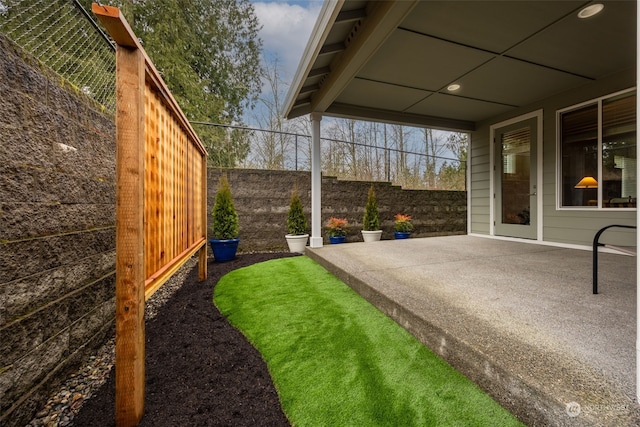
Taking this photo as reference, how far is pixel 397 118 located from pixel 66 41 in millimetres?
4339

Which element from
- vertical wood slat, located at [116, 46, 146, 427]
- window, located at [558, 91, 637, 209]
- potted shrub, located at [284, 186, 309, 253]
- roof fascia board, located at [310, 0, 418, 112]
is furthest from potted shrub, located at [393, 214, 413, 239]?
vertical wood slat, located at [116, 46, 146, 427]

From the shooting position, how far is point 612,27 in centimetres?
252

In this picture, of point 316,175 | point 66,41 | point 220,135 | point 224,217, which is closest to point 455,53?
point 316,175

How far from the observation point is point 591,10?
7.51ft

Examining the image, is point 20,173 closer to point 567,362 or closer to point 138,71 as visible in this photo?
point 138,71

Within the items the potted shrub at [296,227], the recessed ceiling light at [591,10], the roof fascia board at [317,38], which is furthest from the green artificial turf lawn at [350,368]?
the recessed ceiling light at [591,10]

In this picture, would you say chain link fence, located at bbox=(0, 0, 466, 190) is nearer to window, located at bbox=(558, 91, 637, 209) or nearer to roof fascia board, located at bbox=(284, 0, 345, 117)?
roof fascia board, located at bbox=(284, 0, 345, 117)

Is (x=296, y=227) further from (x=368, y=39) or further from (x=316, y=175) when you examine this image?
(x=368, y=39)

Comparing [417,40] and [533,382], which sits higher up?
[417,40]

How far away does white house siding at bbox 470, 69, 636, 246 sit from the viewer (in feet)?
11.3

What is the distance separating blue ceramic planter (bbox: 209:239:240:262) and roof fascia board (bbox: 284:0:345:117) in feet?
8.03

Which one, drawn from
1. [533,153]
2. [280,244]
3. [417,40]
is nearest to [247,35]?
[280,244]

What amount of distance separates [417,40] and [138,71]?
258cm

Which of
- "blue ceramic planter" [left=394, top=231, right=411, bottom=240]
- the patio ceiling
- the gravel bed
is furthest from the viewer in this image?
"blue ceramic planter" [left=394, top=231, right=411, bottom=240]
